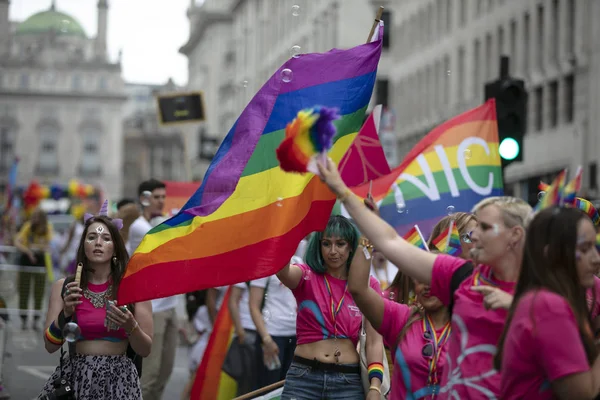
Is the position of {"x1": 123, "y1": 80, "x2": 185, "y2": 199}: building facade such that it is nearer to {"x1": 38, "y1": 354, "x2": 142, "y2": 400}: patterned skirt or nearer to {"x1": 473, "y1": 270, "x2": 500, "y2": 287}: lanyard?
{"x1": 38, "y1": 354, "x2": 142, "y2": 400}: patterned skirt

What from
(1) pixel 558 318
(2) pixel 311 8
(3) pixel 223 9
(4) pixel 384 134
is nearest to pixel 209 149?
(4) pixel 384 134

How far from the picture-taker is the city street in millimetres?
13461

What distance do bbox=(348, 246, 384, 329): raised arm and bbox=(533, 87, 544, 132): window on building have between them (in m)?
31.6

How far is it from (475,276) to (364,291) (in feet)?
3.35

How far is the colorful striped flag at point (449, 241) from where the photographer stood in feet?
20.9

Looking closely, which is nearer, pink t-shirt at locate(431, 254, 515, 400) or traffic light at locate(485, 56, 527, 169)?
pink t-shirt at locate(431, 254, 515, 400)

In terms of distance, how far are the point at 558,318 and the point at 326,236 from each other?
3.35 meters

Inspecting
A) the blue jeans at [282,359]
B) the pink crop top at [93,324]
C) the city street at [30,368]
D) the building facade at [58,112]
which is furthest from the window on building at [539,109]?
the building facade at [58,112]

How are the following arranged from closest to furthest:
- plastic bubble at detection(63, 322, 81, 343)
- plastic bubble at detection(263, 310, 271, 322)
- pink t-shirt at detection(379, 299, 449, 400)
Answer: pink t-shirt at detection(379, 299, 449, 400), plastic bubble at detection(63, 322, 81, 343), plastic bubble at detection(263, 310, 271, 322)

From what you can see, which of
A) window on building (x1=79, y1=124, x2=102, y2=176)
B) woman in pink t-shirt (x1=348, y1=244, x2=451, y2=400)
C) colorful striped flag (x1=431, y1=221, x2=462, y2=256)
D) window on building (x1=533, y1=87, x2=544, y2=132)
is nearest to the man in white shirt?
colorful striped flag (x1=431, y1=221, x2=462, y2=256)

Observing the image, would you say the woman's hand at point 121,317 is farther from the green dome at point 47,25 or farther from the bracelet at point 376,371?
the green dome at point 47,25

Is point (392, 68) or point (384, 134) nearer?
point (384, 134)

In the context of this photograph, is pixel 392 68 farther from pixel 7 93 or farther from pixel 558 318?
pixel 7 93

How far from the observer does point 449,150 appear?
35.7 ft
